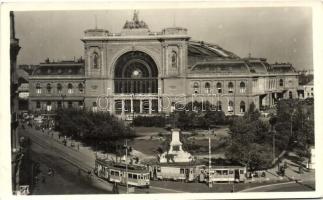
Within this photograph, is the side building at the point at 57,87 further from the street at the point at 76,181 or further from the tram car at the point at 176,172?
the tram car at the point at 176,172

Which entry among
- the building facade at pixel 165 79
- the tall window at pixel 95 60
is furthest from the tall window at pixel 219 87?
the tall window at pixel 95 60

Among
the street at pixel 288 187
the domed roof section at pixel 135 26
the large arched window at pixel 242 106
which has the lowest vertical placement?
the street at pixel 288 187

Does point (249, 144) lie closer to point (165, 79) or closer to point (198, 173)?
point (198, 173)

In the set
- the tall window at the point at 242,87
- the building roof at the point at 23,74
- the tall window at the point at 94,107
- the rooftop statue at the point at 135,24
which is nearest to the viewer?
the rooftop statue at the point at 135,24

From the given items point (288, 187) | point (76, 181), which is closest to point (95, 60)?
point (76, 181)

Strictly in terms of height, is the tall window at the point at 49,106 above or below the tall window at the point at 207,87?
below

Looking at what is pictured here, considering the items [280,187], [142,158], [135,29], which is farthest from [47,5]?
[280,187]

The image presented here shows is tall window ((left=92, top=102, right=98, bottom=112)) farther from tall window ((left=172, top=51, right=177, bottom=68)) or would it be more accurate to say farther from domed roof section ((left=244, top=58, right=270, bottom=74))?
domed roof section ((left=244, top=58, right=270, bottom=74))
